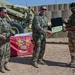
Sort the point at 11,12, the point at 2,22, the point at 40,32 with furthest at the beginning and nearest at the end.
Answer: the point at 11,12, the point at 40,32, the point at 2,22

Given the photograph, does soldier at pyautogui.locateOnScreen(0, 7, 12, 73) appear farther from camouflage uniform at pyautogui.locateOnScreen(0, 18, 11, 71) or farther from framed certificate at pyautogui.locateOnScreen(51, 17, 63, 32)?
framed certificate at pyautogui.locateOnScreen(51, 17, 63, 32)

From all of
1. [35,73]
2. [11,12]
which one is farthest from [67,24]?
[11,12]

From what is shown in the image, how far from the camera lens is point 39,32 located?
374 inches

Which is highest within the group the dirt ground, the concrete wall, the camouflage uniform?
the concrete wall

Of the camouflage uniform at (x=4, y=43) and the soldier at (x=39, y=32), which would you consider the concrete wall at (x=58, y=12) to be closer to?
the soldier at (x=39, y=32)

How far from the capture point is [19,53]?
11.7 m

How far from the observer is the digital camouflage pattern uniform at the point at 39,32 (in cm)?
943

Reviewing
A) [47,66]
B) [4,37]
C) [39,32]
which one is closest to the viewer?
[4,37]

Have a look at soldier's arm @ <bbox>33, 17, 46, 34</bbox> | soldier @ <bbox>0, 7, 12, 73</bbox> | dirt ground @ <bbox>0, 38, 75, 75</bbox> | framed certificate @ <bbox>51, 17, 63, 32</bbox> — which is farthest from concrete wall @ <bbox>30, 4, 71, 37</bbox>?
soldier @ <bbox>0, 7, 12, 73</bbox>

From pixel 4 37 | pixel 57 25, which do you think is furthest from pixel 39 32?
pixel 4 37

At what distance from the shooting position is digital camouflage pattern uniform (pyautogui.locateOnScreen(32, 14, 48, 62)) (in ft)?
30.9

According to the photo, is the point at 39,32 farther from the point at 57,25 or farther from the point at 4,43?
the point at 4,43

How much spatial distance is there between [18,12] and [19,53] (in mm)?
5823

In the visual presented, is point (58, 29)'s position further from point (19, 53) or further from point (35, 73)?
point (19, 53)
